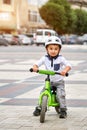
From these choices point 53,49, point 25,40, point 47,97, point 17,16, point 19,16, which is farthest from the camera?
point 19,16

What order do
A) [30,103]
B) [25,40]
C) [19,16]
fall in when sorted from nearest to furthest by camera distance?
[30,103]
[25,40]
[19,16]

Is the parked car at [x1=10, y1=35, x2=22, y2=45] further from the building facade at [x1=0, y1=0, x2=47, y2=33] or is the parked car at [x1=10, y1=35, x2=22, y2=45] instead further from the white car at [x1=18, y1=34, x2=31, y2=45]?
the building facade at [x1=0, y1=0, x2=47, y2=33]

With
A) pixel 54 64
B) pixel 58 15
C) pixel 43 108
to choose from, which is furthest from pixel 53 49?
pixel 58 15

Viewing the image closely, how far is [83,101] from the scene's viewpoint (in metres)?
10.4

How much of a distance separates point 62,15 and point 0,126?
64.0 meters

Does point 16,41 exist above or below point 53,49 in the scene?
below

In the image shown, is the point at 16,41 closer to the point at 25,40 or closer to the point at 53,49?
the point at 25,40

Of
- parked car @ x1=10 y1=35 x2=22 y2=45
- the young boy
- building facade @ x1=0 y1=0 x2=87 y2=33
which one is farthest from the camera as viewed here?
building facade @ x1=0 y1=0 x2=87 y2=33

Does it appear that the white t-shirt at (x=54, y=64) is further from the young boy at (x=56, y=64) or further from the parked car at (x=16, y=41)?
the parked car at (x=16, y=41)

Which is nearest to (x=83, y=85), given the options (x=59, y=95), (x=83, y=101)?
(x=83, y=101)

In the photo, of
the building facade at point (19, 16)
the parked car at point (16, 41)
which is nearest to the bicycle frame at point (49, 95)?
the parked car at point (16, 41)

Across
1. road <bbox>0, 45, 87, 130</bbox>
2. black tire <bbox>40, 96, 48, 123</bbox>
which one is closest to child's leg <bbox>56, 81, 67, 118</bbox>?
road <bbox>0, 45, 87, 130</bbox>

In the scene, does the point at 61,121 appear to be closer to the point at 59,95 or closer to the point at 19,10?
the point at 59,95

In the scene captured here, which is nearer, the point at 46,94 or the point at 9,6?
the point at 46,94
